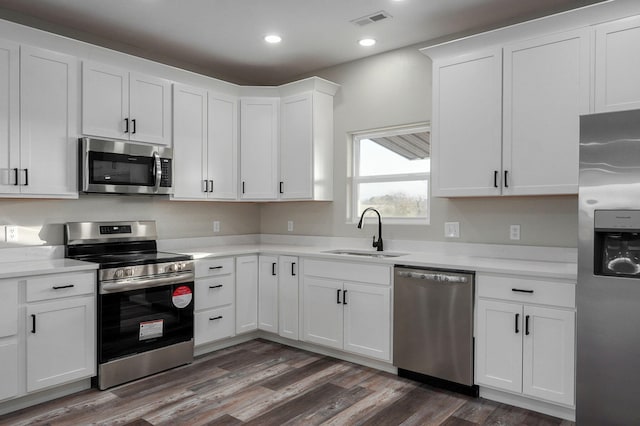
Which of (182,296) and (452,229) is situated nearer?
(182,296)

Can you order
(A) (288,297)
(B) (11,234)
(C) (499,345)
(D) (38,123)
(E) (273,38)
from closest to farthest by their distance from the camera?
(C) (499,345) → (D) (38,123) → (B) (11,234) → (E) (273,38) → (A) (288,297)

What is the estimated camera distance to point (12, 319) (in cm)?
263

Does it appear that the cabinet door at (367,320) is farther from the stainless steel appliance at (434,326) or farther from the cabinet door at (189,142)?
the cabinet door at (189,142)

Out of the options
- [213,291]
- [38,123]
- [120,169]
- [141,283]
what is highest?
[38,123]

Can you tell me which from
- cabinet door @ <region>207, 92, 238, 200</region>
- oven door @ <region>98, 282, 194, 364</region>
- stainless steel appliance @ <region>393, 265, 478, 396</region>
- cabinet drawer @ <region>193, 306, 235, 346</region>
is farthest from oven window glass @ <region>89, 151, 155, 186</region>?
stainless steel appliance @ <region>393, 265, 478, 396</region>

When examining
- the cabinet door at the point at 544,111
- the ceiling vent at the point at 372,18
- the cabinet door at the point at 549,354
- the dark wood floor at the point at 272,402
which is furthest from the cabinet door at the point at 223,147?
the cabinet door at the point at 549,354

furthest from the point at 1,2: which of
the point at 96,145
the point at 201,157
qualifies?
the point at 201,157

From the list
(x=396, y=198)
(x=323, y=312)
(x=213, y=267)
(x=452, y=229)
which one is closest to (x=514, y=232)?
(x=452, y=229)

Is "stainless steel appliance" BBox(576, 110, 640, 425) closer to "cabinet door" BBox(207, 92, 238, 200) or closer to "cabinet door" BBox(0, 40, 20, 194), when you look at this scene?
"cabinet door" BBox(207, 92, 238, 200)

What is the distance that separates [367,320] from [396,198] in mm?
1225

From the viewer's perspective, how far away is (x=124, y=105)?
3.46 m

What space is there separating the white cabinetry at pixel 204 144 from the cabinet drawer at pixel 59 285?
1124 millimetres

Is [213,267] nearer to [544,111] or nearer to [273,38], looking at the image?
[273,38]

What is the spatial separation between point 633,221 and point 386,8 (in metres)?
2.11
